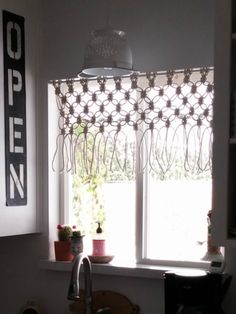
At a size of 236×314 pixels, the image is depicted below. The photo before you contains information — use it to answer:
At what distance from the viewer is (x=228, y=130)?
1844mm

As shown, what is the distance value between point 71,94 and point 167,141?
552mm

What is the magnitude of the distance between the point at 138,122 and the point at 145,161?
19 centimetres

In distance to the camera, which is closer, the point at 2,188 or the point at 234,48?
the point at 234,48

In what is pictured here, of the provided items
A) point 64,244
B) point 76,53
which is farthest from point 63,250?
point 76,53

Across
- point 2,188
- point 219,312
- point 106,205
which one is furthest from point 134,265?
point 2,188

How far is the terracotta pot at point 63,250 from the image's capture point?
2.54 metres

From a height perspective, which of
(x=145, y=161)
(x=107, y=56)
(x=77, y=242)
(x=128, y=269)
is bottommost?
(x=128, y=269)

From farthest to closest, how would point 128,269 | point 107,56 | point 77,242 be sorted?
point 77,242
point 128,269
point 107,56

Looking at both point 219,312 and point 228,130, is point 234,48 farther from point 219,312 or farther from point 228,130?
point 219,312

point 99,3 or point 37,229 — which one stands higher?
point 99,3

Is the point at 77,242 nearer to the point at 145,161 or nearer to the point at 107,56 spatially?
the point at 145,161

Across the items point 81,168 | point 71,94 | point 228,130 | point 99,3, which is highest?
point 99,3

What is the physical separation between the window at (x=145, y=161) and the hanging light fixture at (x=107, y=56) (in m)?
0.25

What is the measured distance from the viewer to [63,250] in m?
2.55
